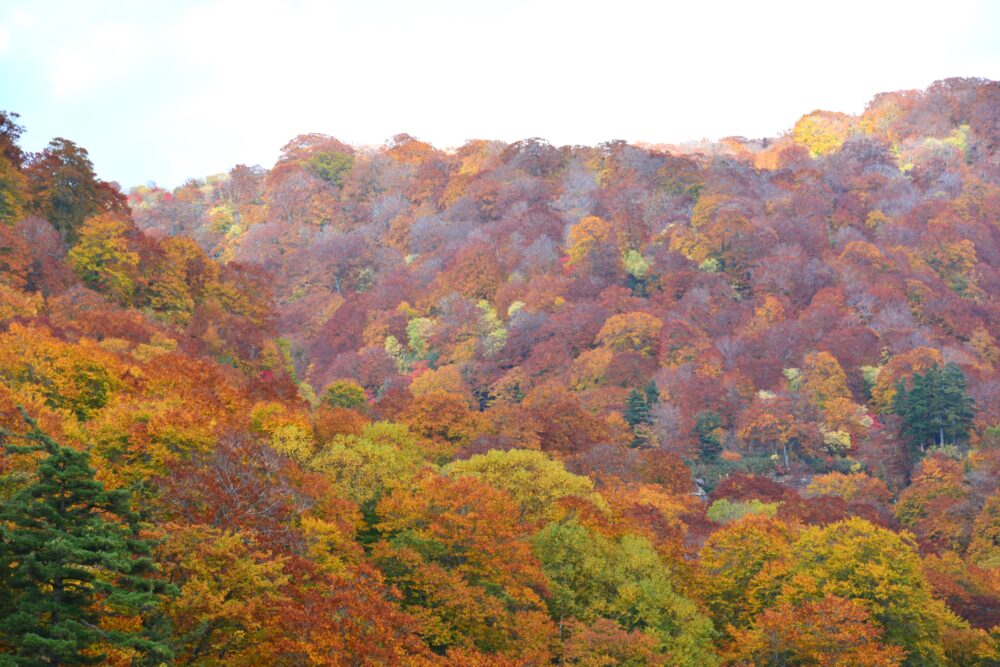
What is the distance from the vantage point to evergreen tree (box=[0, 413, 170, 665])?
1967cm

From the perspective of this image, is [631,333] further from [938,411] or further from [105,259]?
[105,259]

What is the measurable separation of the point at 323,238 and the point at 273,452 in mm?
96619

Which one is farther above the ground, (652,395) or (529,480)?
(529,480)

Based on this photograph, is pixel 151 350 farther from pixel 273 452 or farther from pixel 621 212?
pixel 621 212

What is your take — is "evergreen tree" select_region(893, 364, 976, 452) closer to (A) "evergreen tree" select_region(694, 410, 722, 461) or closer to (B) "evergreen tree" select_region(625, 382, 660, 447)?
(A) "evergreen tree" select_region(694, 410, 722, 461)

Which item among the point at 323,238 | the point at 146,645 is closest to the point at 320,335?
the point at 323,238

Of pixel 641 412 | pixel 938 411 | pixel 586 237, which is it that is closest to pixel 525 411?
pixel 641 412

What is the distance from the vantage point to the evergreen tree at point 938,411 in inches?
2704

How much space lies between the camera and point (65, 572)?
65.3 ft

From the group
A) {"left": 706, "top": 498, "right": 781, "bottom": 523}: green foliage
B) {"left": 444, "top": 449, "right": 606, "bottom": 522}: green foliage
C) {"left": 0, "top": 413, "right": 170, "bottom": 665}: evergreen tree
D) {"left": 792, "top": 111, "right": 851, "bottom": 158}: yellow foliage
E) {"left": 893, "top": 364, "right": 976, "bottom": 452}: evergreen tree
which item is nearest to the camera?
{"left": 0, "top": 413, "right": 170, "bottom": 665}: evergreen tree

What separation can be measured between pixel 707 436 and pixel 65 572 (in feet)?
192

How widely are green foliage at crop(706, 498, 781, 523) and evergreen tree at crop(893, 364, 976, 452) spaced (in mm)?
15481

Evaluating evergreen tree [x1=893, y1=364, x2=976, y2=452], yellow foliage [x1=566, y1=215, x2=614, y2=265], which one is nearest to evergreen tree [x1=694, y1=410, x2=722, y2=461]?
evergreen tree [x1=893, y1=364, x2=976, y2=452]

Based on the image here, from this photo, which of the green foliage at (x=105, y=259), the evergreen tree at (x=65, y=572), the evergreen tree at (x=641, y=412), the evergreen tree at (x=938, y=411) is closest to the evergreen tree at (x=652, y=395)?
the evergreen tree at (x=641, y=412)
